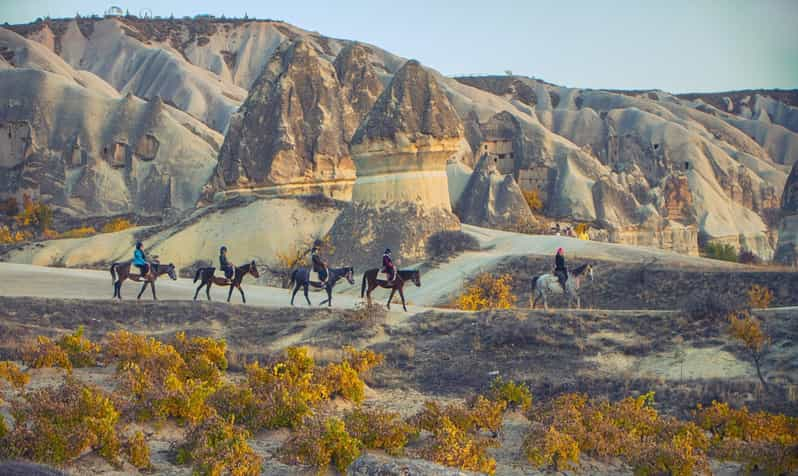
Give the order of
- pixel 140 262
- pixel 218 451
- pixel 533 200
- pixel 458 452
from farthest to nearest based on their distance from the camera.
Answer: pixel 533 200 → pixel 140 262 → pixel 458 452 → pixel 218 451

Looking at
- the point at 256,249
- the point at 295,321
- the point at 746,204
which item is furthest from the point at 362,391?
the point at 746,204

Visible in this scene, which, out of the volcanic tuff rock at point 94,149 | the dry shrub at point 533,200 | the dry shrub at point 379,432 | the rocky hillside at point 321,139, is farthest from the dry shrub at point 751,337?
the volcanic tuff rock at point 94,149

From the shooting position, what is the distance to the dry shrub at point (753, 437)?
9.40 m

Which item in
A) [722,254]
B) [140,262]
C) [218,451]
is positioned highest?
[140,262]

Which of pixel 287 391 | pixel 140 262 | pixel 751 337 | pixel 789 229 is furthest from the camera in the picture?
pixel 789 229

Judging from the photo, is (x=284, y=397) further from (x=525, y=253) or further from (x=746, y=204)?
(x=746, y=204)

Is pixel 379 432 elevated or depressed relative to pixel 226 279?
depressed

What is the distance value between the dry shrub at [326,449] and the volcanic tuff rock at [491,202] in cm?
3495

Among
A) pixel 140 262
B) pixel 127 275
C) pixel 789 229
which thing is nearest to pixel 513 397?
Result: pixel 140 262

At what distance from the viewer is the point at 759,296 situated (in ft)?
66.9

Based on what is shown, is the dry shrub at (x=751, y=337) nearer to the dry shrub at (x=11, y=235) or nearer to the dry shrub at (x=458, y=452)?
the dry shrub at (x=458, y=452)

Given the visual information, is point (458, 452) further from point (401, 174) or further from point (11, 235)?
point (11, 235)

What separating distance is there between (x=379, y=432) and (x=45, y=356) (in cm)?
583

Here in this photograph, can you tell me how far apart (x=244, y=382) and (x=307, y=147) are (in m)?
28.8
